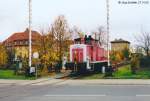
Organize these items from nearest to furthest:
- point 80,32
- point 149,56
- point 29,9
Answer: point 29,9, point 149,56, point 80,32

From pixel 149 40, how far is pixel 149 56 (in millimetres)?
8741

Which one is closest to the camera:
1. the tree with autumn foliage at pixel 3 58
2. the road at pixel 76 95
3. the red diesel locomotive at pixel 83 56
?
the road at pixel 76 95

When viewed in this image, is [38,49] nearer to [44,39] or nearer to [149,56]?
[44,39]

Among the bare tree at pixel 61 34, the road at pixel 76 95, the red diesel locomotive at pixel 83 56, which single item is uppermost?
the bare tree at pixel 61 34

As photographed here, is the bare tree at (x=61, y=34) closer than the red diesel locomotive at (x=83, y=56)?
No

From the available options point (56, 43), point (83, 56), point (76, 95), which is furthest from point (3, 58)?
point (76, 95)

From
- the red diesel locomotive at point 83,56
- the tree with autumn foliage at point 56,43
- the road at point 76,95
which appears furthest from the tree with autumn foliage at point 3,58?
the road at point 76,95

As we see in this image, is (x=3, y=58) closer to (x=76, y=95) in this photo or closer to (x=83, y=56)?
(x=83, y=56)

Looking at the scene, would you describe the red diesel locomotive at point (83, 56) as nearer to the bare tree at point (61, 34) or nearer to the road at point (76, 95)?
the bare tree at point (61, 34)

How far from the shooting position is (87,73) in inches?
1756

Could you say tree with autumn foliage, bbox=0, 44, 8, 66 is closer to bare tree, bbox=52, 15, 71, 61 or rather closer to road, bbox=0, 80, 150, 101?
bare tree, bbox=52, 15, 71, 61

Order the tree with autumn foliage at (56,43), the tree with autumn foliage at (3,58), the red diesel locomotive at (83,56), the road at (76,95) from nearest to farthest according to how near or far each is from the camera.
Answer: the road at (76,95)
the red diesel locomotive at (83,56)
the tree with autumn foliage at (56,43)
the tree with autumn foliage at (3,58)

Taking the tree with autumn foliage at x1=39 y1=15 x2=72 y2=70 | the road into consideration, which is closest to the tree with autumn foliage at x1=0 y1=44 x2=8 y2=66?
the tree with autumn foliage at x1=39 y1=15 x2=72 y2=70

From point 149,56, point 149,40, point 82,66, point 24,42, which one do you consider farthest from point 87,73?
point 24,42
